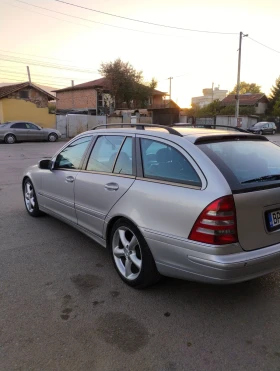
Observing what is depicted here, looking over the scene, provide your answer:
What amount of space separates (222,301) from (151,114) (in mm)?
34213

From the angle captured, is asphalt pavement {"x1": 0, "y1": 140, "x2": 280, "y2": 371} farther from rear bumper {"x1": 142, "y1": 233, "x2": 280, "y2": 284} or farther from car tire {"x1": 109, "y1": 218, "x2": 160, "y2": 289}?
rear bumper {"x1": 142, "y1": 233, "x2": 280, "y2": 284}

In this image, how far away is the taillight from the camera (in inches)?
95.4

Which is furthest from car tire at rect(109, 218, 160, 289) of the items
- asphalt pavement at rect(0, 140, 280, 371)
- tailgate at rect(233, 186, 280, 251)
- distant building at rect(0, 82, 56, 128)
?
distant building at rect(0, 82, 56, 128)

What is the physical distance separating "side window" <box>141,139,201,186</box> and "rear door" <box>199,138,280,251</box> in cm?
22

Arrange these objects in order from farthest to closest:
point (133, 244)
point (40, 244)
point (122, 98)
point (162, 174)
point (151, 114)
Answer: point (122, 98) < point (151, 114) < point (40, 244) < point (133, 244) < point (162, 174)

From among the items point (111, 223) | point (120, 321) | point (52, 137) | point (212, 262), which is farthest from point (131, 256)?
point (52, 137)

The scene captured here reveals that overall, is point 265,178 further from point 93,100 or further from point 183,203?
point 93,100

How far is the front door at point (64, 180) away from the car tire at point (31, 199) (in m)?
0.49

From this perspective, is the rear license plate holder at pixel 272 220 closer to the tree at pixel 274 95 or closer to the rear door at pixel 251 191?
the rear door at pixel 251 191

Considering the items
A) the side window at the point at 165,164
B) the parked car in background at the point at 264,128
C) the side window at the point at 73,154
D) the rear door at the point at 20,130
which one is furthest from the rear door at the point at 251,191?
the parked car in background at the point at 264,128

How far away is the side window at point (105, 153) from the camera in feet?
11.6

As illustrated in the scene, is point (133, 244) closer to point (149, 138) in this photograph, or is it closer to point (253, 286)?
point (149, 138)

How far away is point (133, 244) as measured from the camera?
3.11m

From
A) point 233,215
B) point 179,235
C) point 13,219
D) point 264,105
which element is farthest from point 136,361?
point 264,105
